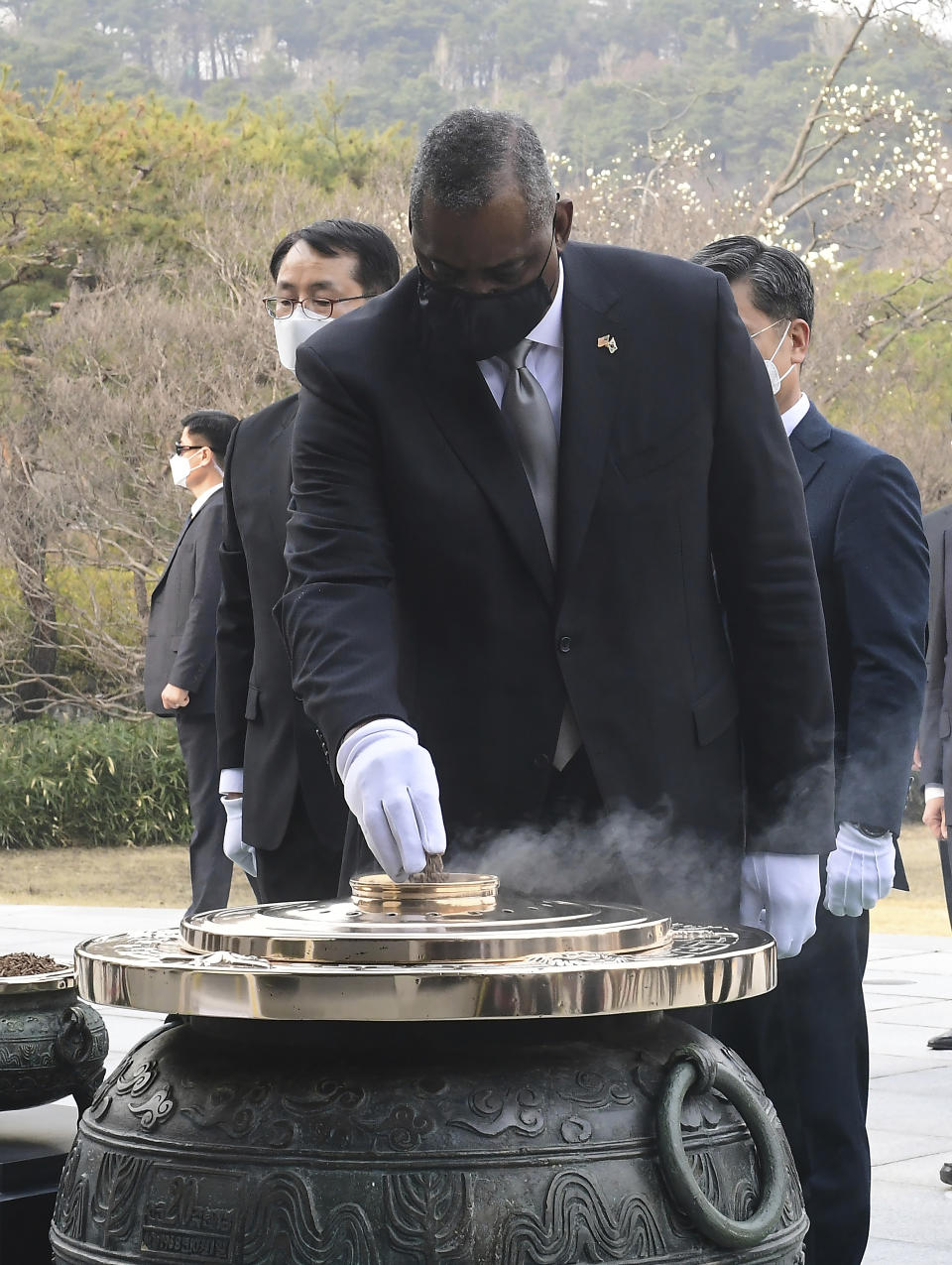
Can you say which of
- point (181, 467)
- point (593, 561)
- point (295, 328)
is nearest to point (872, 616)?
point (593, 561)

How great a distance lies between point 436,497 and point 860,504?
1033mm

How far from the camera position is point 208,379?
13.7m

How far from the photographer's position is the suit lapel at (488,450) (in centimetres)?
240

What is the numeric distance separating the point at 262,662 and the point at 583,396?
1.33 metres

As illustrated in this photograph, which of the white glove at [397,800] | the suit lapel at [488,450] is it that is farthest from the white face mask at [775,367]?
the white glove at [397,800]

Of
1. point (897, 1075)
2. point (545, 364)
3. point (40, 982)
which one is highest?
point (545, 364)

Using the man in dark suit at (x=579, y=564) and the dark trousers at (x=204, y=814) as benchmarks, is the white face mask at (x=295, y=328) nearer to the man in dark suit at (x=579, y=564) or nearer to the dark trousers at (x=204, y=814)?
the man in dark suit at (x=579, y=564)

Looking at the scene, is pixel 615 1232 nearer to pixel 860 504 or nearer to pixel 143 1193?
pixel 143 1193

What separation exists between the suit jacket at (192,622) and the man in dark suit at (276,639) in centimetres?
311

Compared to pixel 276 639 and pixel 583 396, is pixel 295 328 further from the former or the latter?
pixel 583 396

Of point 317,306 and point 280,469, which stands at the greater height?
point 317,306

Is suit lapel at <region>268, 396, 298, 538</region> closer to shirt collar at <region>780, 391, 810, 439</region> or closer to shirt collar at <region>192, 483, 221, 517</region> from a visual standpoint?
shirt collar at <region>780, 391, 810, 439</region>

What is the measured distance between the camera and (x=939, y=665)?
6234 millimetres

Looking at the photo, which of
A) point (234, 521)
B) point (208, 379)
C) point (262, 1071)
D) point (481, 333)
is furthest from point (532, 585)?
point (208, 379)
